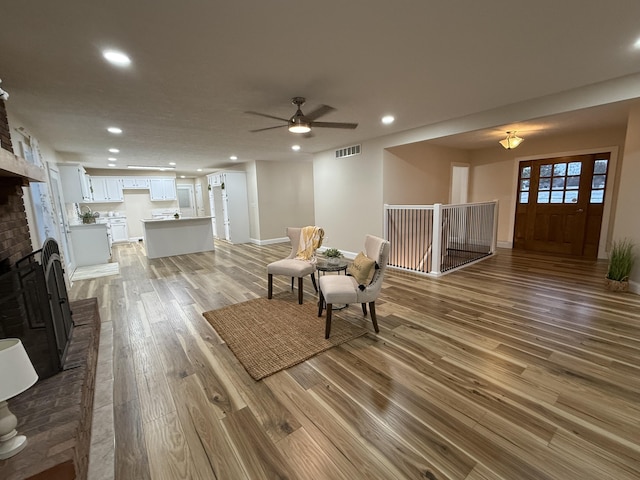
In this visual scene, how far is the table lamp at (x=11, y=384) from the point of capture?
3.60 ft

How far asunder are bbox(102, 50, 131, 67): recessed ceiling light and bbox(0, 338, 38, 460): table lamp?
2.11m

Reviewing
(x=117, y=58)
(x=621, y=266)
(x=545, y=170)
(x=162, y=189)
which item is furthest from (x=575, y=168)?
(x=162, y=189)

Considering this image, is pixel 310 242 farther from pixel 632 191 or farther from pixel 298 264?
pixel 632 191

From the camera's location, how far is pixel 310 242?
403 cm

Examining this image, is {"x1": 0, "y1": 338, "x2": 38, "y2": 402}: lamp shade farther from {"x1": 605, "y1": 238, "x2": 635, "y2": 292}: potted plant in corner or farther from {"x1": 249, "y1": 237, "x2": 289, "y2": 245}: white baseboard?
{"x1": 249, "y1": 237, "x2": 289, "y2": 245}: white baseboard

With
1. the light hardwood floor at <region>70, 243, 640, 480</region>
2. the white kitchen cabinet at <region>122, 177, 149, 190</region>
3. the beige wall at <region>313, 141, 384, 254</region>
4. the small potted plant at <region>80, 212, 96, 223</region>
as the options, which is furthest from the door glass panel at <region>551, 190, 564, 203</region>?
the white kitchen cabinet at <region>122, 177, 149, 190</region>

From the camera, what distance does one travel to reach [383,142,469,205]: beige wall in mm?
5574

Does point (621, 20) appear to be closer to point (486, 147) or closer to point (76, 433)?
point (76, 433)

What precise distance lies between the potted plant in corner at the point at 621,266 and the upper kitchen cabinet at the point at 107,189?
12.0m

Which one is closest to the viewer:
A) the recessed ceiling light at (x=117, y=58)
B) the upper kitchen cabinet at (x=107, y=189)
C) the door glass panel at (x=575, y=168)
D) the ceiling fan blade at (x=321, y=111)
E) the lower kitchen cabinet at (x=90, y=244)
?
the recessed ceiling light at (x=117, y=58)

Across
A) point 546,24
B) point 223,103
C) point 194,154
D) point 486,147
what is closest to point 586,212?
point 486,147

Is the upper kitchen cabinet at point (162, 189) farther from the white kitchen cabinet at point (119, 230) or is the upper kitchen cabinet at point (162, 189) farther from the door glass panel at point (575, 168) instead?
the door glass panel at point (575, 168)

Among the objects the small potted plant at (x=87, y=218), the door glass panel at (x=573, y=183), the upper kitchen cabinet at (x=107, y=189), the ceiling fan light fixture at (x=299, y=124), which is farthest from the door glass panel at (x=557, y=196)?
the upper kitchen cabinet at (x=107, y=189)

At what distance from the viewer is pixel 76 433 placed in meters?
1.33
